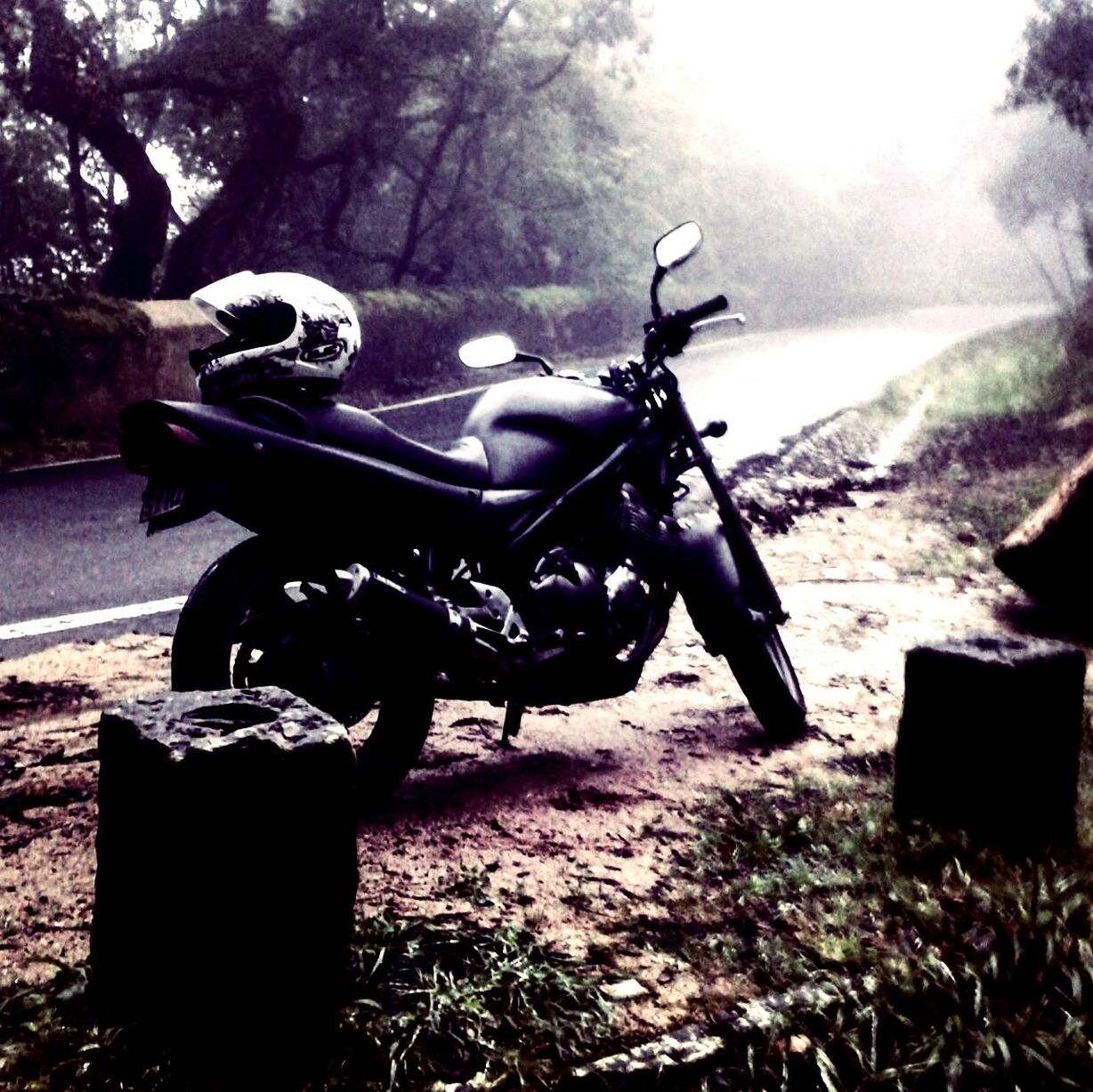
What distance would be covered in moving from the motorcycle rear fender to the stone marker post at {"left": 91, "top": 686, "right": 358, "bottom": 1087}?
225cm

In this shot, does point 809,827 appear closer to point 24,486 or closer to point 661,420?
point 661,420

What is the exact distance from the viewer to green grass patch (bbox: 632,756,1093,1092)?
280cm

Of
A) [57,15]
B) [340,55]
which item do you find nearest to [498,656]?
[57,15]

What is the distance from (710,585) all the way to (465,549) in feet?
3.66

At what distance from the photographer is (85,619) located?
→ 6410 millimetres

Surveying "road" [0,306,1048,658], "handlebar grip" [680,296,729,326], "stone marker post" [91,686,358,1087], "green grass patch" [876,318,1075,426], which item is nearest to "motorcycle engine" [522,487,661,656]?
"handlebar grip" [680,296,729,326]

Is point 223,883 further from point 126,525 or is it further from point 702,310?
point 126,525

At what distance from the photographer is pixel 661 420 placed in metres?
4.67

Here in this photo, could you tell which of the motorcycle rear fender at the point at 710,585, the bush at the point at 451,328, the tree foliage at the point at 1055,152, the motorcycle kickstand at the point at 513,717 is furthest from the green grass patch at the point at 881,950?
the tree foliage at the point at 1055,152

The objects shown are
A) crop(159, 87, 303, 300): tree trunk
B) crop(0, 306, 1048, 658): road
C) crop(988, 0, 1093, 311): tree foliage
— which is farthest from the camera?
crop(988, 0, 1093, 311): tree foliage

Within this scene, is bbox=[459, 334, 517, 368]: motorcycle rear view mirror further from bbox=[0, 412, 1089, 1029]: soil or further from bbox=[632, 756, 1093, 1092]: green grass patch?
bbox=[632, 756, 1093, 1092]: green grass patch

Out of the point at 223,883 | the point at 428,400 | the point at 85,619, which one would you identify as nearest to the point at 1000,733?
the point at 223,883

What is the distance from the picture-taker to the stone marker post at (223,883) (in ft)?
8.23

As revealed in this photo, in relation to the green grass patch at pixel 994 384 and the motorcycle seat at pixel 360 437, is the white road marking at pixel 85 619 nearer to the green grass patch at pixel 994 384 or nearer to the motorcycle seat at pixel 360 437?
the motorcycle seat at pixel 360 437
